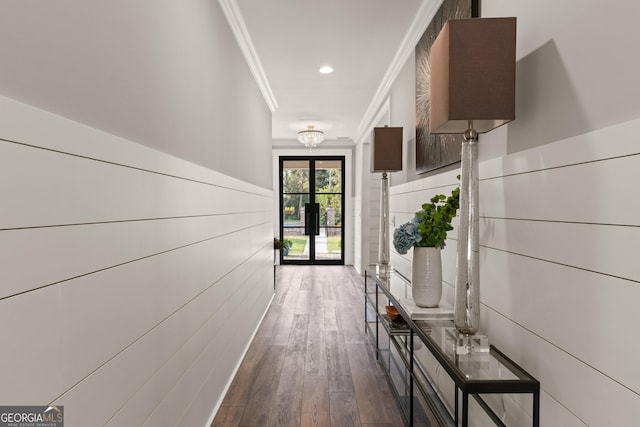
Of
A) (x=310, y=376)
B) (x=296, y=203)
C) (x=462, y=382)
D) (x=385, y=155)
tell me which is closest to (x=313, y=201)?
(x=296, y=203)

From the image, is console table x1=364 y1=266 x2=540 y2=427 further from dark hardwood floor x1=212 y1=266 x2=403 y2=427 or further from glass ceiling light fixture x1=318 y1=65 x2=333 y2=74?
glass ceiling light fixture x1=318 y1=65 x2=333 y2=74

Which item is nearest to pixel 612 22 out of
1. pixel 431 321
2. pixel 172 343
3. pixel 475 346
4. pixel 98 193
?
pixel 475 346

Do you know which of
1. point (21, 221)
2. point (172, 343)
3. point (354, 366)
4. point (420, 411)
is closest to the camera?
point (21, 221)

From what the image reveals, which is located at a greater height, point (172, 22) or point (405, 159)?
point (172, 22)

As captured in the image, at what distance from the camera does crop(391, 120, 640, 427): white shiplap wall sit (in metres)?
0.90

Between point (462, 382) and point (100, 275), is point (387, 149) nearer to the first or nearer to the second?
point (462, 382)

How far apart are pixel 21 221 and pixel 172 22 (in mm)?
1175

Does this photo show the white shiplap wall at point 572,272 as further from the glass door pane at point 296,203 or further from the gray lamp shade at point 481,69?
the glass door pane at point 296,203

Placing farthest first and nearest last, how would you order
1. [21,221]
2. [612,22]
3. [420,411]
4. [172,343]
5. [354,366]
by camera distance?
[354,366] < [420,411] < [172,343] < [612,22] < [21,221]

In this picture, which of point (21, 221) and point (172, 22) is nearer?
point (21, 221)

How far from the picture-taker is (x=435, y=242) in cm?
188

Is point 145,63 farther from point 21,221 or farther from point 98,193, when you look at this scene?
point 21,221

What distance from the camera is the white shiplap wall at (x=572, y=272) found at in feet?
2.94

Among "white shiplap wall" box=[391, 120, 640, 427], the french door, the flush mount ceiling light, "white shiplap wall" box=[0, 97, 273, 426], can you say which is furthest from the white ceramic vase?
the french door
